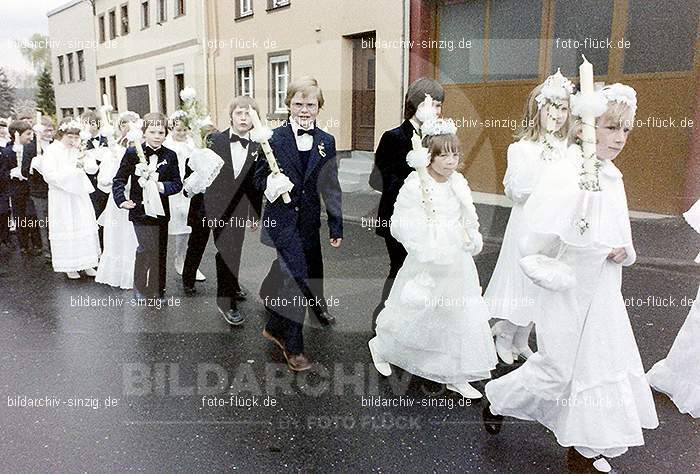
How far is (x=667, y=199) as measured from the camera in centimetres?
955

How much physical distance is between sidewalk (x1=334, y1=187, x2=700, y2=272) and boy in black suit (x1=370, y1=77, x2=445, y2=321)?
400cm

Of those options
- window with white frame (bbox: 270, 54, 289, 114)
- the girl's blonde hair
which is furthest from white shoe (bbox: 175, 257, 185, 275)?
window with white frame (bbox: 270, 54, 289, 114)

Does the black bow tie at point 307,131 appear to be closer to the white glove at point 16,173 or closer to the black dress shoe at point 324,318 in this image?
the black dress shoe at point 324,318

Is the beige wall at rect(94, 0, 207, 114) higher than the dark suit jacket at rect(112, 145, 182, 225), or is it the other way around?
the beige wall at rect(94, 0, 207, 114)

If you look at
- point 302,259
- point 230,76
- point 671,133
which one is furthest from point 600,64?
point 230,76

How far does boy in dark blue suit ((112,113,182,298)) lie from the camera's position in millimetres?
5840

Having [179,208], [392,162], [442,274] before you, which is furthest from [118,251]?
[442,274]

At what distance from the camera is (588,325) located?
2.96 meters

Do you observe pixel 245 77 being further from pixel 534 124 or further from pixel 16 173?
pixel 534 124

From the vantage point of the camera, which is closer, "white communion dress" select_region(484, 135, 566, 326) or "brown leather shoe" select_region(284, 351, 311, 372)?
"white communion dress" select_region(484, 135, 566, 326)

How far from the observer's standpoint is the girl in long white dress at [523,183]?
165 inches

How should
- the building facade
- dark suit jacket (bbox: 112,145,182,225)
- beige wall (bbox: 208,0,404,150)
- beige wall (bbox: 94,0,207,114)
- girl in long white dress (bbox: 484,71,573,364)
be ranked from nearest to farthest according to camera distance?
1. girl in long white dress (bbox: 484,71,573,364)
2. dark suit jacket (bbox: 112,145,182,225)
3. the building facade
4. beige wall (bbox: 208,0,404,150)
5. beige wall (bbox: 94,0,207,114)

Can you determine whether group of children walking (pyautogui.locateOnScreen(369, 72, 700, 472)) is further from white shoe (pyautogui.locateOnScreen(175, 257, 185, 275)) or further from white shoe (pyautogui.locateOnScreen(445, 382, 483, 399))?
white shoe (pyautogui.locateOnScreen(175, 257, 185, 275))

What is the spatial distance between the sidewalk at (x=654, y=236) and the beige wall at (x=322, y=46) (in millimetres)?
3781
